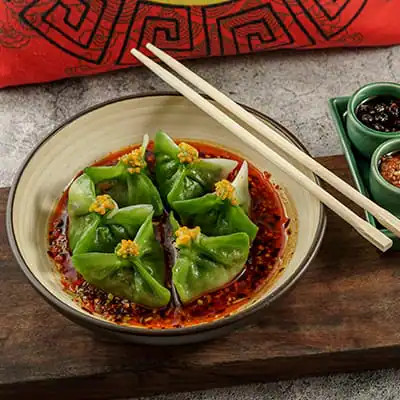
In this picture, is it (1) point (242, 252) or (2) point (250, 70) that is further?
(2) point (250, 70)

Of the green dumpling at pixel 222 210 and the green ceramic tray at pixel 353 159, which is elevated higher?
the green dumpling at pixel 222 210

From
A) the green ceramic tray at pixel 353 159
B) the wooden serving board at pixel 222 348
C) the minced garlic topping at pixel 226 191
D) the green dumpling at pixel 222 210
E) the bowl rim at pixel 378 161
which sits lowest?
the wooden serving board at pixel 222 348

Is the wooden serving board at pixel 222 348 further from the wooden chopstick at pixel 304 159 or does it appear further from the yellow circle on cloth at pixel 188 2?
the yellow circle on cloth at pixel 188 2

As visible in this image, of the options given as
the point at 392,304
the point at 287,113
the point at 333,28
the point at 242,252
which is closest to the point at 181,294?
the point at 242,252

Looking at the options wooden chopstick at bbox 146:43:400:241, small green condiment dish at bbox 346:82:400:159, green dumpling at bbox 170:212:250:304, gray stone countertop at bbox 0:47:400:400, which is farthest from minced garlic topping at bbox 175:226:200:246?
gray stone countertop at bbox 0:47:400:400

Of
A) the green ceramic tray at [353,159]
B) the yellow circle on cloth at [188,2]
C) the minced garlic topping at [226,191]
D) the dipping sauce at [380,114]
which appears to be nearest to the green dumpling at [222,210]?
the minced garlic topping at [226,191]

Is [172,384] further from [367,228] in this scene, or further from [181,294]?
[367,228]
